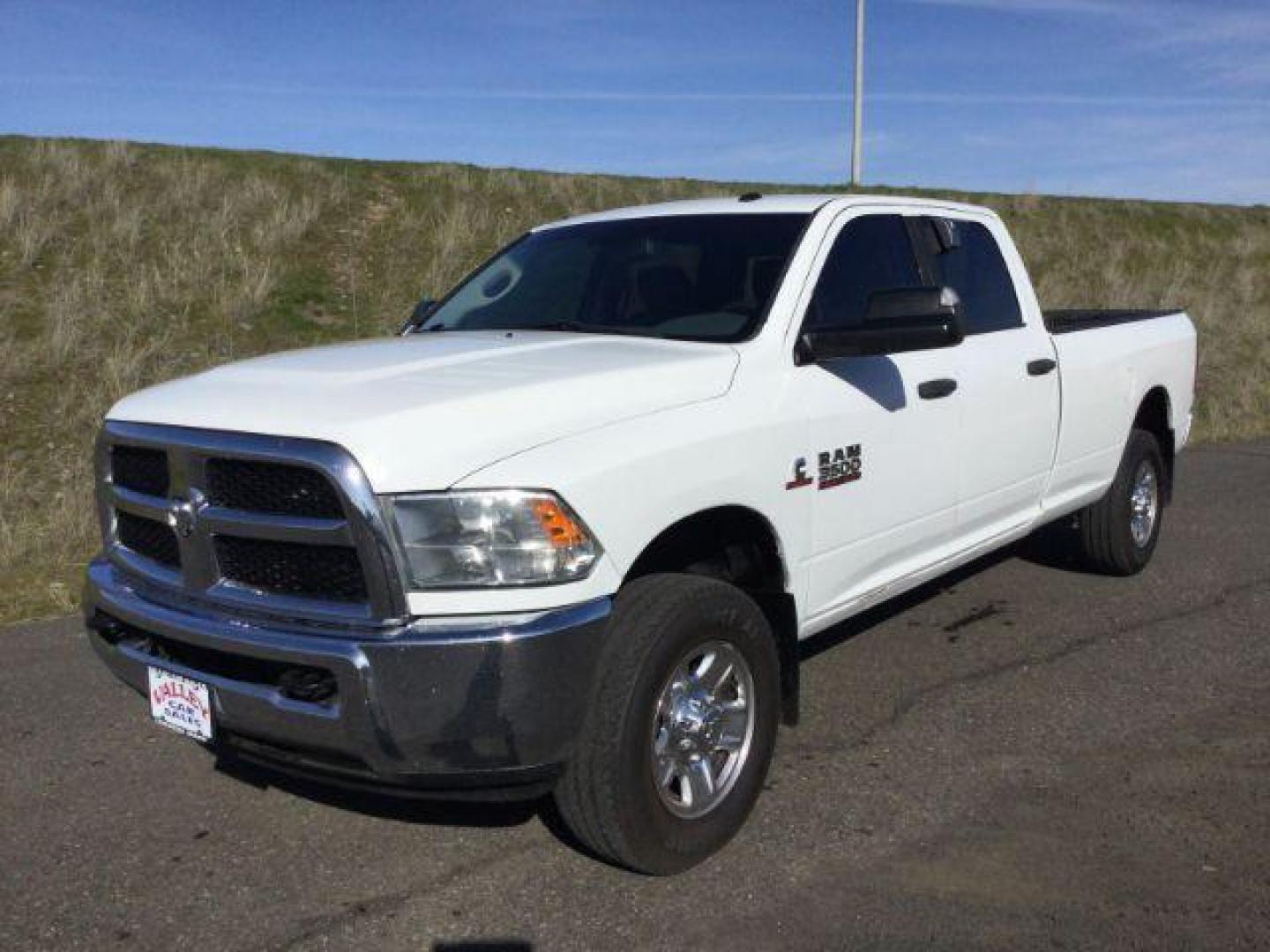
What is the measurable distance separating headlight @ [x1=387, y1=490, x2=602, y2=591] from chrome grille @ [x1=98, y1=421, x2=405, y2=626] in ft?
0.22

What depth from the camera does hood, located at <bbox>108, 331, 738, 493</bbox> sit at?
2971mm

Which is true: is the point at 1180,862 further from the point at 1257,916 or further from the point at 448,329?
the point at 448,329

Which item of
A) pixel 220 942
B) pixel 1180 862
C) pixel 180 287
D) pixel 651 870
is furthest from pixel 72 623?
pixel 180 287

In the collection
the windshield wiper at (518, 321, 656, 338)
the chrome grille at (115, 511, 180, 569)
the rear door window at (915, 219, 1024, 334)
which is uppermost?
the rear door window at (915, 219, 1024, 334)

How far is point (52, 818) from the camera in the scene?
3.90 m

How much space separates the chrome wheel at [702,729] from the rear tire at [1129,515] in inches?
137

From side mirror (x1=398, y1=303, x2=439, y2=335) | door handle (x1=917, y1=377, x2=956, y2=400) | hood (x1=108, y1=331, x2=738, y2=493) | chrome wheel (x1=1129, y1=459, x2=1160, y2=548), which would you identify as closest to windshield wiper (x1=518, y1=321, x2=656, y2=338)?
hood (x1=108, y1=331, x2=738, y2=493)

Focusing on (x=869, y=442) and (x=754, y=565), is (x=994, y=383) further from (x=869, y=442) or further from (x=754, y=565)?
(x=754, y=565)

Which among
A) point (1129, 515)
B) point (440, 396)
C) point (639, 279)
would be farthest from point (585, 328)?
point (1129, 515)

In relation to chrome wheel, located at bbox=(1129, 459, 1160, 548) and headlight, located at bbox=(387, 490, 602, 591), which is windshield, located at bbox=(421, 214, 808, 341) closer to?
headlight, located at bbox=(387, 490, 602, 591)

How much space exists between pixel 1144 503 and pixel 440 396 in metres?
4.86

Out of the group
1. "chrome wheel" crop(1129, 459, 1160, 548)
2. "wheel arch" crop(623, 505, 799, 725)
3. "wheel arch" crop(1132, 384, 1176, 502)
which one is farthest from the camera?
"wheel arch" crop(1132, 384, 1176, 502)

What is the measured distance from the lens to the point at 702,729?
3.49 m

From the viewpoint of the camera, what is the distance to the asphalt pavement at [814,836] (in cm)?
321
